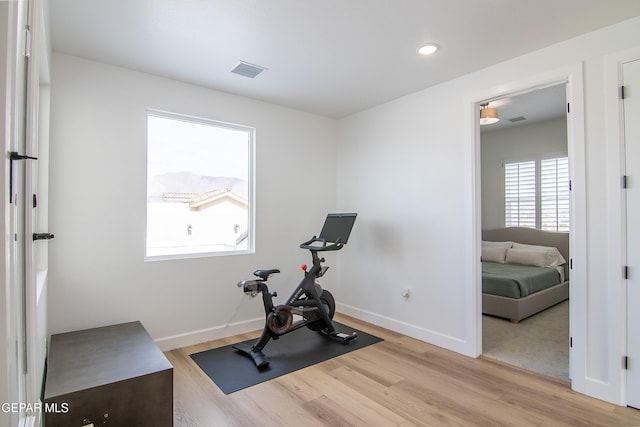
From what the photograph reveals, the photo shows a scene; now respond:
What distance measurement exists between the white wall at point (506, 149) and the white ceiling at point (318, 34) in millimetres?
3363

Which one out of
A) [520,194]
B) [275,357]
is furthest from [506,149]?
[275,357]

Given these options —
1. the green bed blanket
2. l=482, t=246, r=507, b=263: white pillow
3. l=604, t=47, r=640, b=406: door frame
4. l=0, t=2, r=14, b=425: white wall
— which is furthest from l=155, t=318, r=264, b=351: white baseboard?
l=482, t=246, r=507, b=263: white pillow

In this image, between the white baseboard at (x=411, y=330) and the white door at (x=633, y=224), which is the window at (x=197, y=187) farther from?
the white door at (x=633, y=224)

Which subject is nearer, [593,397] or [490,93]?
[593,397]

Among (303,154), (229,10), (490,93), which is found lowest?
(303,154)

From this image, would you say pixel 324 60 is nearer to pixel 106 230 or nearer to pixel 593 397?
pixel 106 230

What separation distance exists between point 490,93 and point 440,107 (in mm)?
505

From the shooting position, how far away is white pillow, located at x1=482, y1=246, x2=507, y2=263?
5.47m

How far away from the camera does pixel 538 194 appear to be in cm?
567

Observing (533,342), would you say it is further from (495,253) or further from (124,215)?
(124,215)

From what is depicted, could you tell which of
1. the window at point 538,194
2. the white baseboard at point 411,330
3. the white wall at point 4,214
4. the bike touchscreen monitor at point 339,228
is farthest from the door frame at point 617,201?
the window at point 538,194

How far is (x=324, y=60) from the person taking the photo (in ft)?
9.53

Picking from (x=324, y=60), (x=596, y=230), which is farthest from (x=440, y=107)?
(x=596, y=230)

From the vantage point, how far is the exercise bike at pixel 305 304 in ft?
10.2
